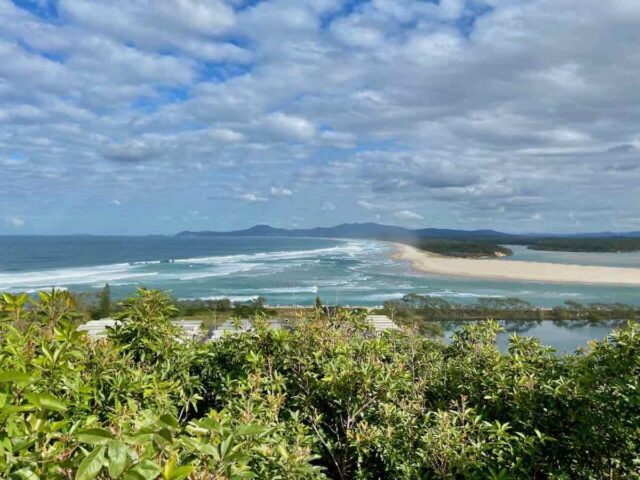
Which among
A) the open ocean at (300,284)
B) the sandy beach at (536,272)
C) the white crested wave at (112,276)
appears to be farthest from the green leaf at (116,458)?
the sandy beach at (536,272)

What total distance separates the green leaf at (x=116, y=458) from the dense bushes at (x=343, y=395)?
2.63 feet

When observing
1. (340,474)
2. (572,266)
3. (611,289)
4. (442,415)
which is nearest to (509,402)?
(442,415)

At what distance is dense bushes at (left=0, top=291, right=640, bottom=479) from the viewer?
3.37 meters

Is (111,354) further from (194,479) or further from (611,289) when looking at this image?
(611,289)

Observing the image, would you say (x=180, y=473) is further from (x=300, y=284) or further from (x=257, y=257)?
(x=257, y=257)

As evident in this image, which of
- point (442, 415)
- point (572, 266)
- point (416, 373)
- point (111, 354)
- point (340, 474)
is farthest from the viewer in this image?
point (572, 266)

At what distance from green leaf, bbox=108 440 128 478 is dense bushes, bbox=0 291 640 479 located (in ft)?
2.63

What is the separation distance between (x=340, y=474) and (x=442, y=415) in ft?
4.29

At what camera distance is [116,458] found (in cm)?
124

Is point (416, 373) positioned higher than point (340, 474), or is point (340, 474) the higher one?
point (416, 373)

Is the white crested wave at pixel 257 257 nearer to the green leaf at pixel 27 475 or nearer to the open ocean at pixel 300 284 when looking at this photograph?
the open ocean at pixel 300 284

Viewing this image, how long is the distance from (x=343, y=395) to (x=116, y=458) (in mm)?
3604

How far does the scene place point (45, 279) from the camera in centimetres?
5766

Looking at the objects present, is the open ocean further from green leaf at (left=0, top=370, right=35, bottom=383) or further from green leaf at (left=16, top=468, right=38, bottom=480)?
green leaf at (left=16, top=468, right=38, bottom=480)
